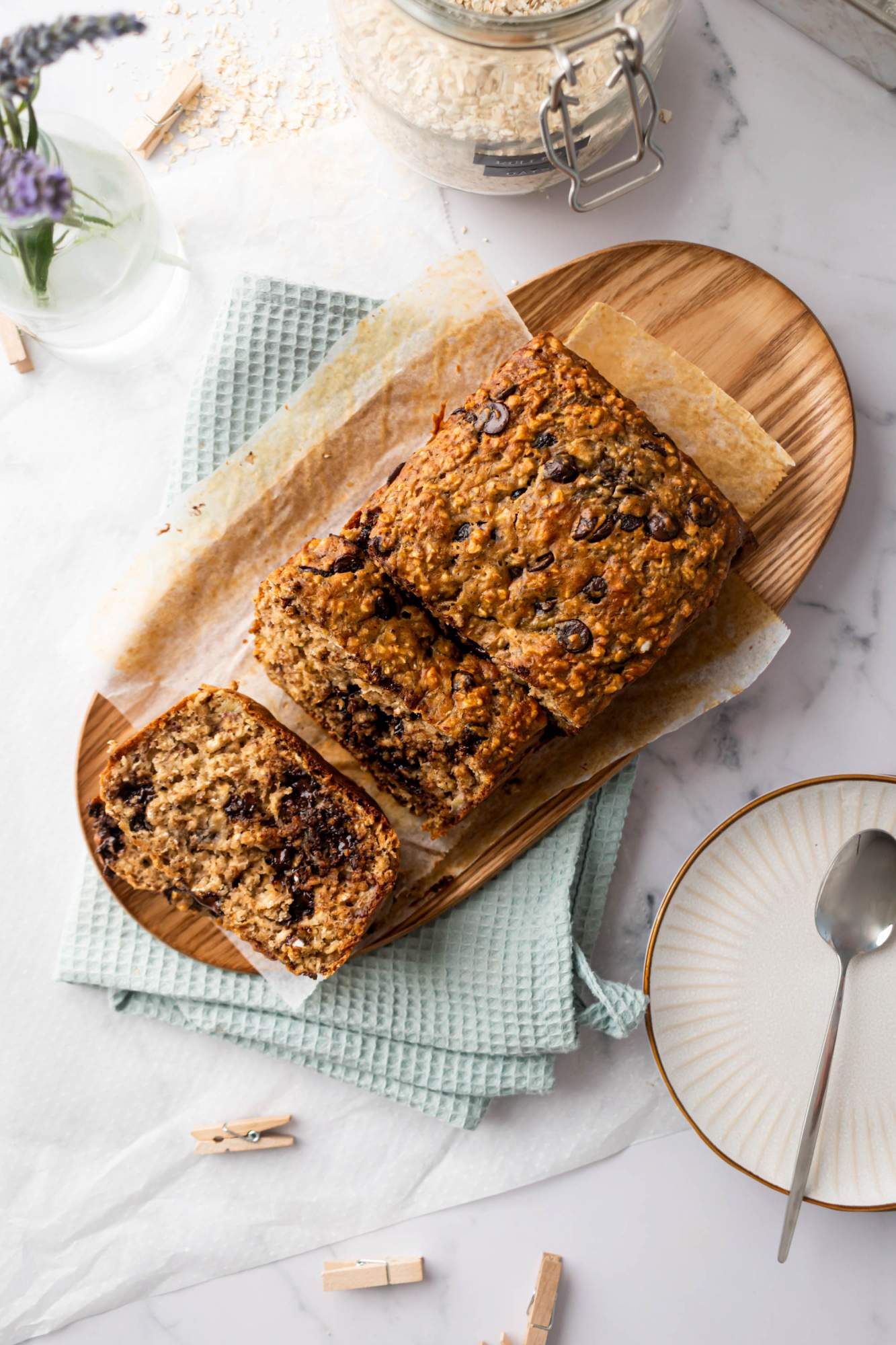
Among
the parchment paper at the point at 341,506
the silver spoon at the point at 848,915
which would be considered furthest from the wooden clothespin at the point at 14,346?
the silver spoon at the point at 848,915

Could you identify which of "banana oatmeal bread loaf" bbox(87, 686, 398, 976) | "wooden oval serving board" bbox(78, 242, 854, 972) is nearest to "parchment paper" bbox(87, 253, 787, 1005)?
"wooden oval serving board" bbox(78, 242, 854, 972)

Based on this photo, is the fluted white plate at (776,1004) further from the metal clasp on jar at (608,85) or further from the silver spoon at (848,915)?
the metal clasp on jar at (608,85)

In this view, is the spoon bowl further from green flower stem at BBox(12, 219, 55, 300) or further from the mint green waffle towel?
green flower stem at BBox(12, 219, 55, 300)

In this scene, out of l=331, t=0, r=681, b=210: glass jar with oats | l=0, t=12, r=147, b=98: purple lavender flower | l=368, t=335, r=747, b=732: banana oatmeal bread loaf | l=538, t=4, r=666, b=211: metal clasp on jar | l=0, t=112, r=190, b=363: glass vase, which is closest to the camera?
l=0, t=12, r=147, b=98: purple lavender flower

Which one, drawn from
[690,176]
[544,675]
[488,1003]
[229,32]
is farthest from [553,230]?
[488,1003]

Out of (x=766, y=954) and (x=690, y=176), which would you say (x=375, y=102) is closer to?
(x=690, y=176)
